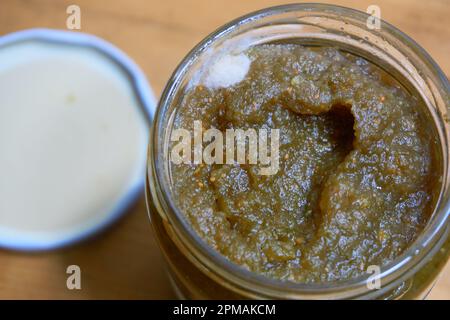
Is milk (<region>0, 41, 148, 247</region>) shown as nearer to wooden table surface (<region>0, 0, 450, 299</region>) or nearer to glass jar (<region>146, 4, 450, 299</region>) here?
wooden table surface (<region>0, 0, 450, 299</region>)

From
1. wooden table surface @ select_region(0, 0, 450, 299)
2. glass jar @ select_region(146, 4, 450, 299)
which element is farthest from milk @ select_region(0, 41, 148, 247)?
glass jar @ select_region(146, 4, 450, 299)

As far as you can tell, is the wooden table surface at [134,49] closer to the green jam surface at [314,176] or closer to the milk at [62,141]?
the milk at [62,141]

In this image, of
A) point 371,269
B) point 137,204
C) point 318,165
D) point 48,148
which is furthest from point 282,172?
point 48,148

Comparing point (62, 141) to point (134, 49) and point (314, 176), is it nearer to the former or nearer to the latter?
point (134, 49)

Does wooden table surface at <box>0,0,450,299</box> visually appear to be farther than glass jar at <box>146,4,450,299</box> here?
Yes

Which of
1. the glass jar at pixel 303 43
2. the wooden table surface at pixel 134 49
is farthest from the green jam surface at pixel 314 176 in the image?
the wooden table surface at pixel 134 49

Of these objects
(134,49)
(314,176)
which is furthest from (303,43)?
(134,49)
